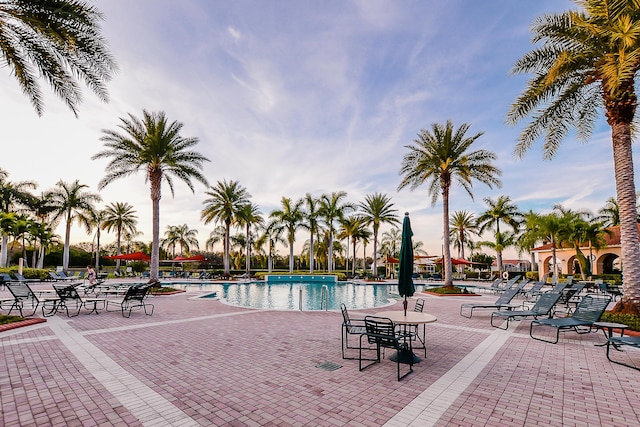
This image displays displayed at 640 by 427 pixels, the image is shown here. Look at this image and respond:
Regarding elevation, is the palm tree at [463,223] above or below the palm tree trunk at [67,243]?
above

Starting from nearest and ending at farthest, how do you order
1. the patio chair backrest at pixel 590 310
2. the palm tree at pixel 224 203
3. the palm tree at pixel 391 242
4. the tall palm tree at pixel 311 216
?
the patio chair backrest at pixel 590 310 → the palm tree at pixel 224 203 → the tall palm tree at pixel 311 216 → the palm tree at pixel 391 242

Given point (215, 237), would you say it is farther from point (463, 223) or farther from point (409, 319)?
point (409, 319)

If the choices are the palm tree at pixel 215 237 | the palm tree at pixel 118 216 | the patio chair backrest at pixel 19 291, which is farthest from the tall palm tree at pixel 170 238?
the patio chair backrest at pixel 19 291

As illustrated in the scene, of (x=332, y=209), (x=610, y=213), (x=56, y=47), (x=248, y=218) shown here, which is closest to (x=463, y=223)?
(x=610, y=213)

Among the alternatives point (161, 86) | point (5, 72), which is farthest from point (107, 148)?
point (5, 72)

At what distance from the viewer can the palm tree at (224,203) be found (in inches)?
1345

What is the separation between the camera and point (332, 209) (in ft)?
122

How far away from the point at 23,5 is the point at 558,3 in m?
16.5

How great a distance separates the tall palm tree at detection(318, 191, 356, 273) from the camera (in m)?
37.2

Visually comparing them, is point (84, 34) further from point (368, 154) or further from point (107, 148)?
point (368, 154)

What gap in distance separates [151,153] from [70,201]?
Result: 21.3m

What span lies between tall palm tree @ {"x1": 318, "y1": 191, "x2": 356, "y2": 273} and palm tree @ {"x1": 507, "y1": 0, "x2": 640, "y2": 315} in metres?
24.3

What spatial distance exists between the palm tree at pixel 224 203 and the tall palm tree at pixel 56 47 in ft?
78.3

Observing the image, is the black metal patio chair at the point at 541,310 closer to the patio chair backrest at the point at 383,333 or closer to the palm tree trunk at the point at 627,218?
the palm tree trunk at the point at 627,218
